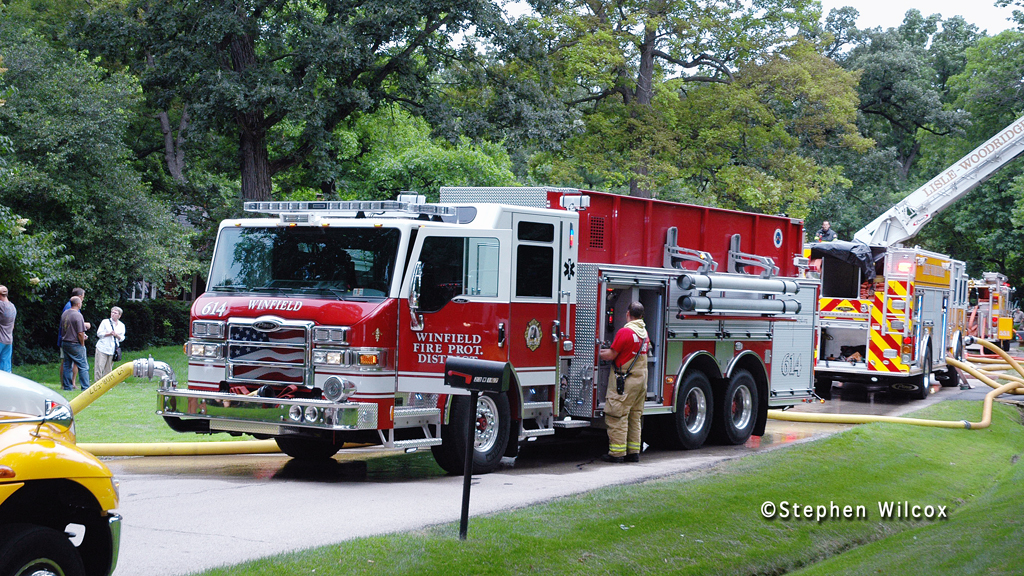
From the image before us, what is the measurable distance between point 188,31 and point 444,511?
15908 mm

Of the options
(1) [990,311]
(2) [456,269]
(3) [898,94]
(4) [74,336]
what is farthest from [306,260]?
(3) [898,94]

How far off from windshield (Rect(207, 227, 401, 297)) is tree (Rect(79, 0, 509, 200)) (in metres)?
10.1

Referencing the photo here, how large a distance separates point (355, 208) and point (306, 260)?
0.73m

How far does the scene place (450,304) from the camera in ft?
33.9

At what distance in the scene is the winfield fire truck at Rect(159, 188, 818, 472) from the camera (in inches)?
386

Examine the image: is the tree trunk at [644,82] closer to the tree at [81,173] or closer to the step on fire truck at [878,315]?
the step on fire truck at [878,315]

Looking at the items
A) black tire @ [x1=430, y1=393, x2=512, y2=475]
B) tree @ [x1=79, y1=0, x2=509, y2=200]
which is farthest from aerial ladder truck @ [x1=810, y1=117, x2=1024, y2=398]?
black tire @ [x1=430, y1=393, x2=512, y2=475]

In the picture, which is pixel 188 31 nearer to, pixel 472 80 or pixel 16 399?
pixel 472 80

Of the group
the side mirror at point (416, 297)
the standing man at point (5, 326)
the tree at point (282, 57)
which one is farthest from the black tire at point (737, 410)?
the standing man at point (5, 326)

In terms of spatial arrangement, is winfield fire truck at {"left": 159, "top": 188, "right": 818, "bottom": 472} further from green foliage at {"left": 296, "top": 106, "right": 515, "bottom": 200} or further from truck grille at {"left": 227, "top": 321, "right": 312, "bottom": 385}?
green foliage at {"left": 296, "top": 106, "right": 515, "bottom": 200}

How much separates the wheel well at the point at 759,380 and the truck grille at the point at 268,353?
22.4 ft

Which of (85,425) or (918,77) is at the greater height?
(918,77)

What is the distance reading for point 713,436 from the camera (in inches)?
565

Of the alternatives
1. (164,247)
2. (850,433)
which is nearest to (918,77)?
(164,247)
